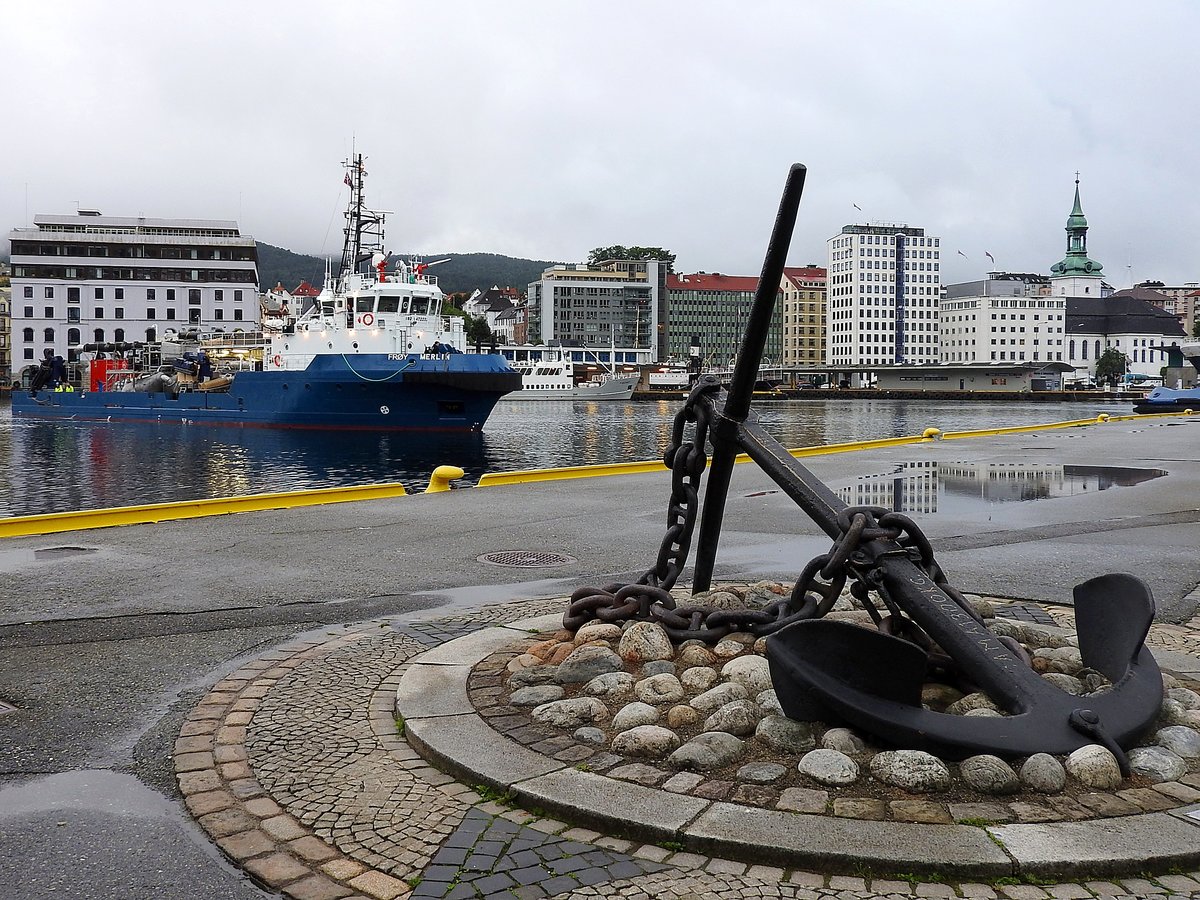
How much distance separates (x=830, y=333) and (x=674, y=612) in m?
166

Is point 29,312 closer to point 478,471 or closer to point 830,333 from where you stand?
point 478,471

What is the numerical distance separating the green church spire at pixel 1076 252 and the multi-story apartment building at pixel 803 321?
52.5 meters

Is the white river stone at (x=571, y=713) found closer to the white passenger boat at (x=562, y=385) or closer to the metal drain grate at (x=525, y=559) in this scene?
the metal drain grate at (x=525, y=559)

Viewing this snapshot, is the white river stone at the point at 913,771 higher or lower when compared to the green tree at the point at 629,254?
lower

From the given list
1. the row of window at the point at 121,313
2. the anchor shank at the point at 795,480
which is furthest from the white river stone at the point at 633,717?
the row of window at the point at 121,313

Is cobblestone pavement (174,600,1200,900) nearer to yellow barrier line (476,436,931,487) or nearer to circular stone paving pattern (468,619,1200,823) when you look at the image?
circular stone paving pattern (468,619,1200,823)

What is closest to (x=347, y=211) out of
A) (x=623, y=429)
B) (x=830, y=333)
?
(x=623, y=429)

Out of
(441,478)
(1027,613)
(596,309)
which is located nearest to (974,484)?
(441,478)

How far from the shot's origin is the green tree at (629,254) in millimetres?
165625

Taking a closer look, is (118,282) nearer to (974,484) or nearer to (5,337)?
(5,337)

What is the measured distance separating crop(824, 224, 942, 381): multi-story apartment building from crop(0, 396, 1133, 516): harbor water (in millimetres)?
105317

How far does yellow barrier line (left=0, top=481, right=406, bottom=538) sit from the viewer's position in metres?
10.0

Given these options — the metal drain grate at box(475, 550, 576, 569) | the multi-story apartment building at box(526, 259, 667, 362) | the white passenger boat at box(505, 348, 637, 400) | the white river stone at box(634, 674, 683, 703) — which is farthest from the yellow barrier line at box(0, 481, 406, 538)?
the multi-story apartment building at box(526, 259, 667, 362)

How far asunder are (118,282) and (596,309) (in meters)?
67.6
